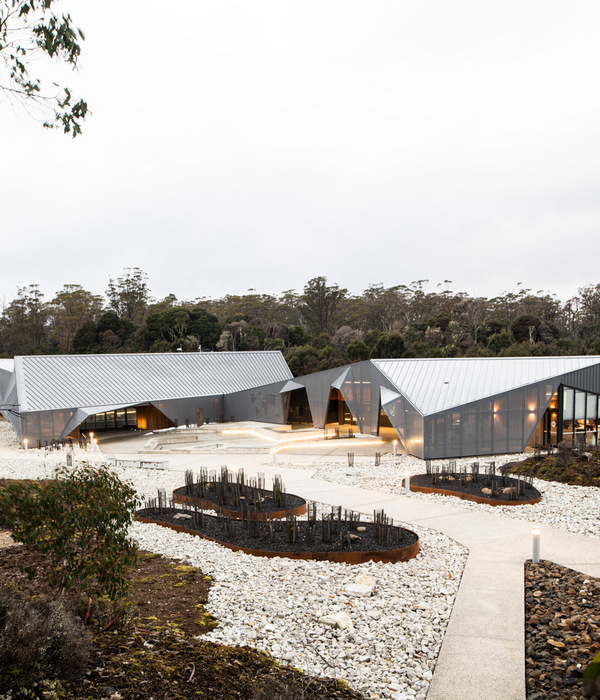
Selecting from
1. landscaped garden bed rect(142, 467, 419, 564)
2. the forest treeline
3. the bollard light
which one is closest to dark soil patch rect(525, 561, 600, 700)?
the bollard light

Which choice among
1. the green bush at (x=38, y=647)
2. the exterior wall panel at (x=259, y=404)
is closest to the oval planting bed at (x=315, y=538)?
the green bush at (x=38, y=647)

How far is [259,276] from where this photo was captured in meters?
73.8

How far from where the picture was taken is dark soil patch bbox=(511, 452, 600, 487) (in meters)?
11.9

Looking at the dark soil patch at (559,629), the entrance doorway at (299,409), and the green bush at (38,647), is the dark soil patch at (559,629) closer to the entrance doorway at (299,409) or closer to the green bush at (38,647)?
the green bush at (38,647)

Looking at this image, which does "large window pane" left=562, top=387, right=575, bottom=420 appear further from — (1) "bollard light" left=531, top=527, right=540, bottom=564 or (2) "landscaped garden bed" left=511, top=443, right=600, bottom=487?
(1) "bollard light" left=531, top=527, right=540, bottom=564

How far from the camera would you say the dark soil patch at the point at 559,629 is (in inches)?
164

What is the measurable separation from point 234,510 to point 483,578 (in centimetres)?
480

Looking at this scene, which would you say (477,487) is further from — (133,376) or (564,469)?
(133,376)

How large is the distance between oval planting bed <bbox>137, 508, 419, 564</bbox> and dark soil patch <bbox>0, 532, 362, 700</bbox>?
196 cm

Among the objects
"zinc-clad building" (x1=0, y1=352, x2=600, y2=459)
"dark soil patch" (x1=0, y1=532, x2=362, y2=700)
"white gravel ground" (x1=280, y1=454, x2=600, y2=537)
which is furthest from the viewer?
"zinc-clad building" (x1=0, y1=352, x2=600, y2=459)

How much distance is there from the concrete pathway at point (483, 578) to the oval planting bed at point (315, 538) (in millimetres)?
1008

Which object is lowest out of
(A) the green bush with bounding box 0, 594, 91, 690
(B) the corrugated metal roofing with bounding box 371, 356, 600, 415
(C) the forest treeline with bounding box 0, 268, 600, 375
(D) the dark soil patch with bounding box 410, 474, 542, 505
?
(D) the dark soil patch with bounding box 410, 474, 542, 505

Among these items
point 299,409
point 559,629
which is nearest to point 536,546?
point 559,629

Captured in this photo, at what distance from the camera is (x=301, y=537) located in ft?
25.3
